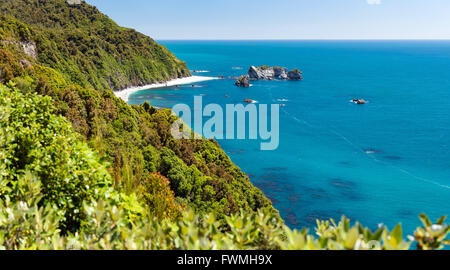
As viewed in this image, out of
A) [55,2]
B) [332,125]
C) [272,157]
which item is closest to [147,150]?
[272,157]

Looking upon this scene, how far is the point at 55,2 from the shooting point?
118 meters

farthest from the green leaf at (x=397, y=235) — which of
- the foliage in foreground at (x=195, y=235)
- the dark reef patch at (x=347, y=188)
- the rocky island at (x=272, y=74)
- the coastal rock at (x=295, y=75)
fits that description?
the coastal rock at (x=295, y=75)

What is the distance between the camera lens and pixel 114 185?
858 centimetres

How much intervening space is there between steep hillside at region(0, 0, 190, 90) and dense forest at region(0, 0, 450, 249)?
1604 centimetres

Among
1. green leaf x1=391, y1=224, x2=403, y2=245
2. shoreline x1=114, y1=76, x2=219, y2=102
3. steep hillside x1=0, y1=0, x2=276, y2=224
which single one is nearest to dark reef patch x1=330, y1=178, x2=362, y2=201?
steep hillside x1=0, y1=0, x2=276, y2=224

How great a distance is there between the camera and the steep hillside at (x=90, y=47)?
81562mm

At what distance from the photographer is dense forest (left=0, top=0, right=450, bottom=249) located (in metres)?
4.46

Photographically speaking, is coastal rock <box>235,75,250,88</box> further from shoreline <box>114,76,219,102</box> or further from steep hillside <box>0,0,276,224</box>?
steep hillside <box>0,0,276,224</box>

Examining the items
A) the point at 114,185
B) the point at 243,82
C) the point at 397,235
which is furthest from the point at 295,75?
the point at 397,235

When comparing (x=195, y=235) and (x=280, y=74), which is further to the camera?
(x=280, y=74)

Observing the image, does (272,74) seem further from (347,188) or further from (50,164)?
(50,164)

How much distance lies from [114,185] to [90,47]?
105m

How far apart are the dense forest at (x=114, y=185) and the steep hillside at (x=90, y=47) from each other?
1604 centimetres

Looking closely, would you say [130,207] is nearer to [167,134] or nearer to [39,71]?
[167,134]
